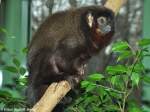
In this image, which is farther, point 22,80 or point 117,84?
point 22,80

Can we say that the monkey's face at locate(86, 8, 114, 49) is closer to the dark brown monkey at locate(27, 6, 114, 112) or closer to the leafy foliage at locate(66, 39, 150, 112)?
the dark brown monkey at locate(27, 6, 114, 112)

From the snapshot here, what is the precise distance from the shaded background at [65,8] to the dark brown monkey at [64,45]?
1075 millimetres

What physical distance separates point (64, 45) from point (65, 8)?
1.30m

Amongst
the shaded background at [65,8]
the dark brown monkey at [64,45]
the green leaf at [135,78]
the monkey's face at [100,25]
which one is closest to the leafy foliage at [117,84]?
the green leaf at [135,78]

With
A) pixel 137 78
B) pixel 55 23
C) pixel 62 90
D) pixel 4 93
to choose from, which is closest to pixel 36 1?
pixel 55 23

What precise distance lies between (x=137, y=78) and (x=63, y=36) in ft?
3.24

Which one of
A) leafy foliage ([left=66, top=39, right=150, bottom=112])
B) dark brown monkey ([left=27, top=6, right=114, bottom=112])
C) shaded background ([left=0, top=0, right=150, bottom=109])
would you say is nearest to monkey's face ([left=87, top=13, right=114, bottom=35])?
dark brown monkey ([left=27, top=6, right=114, bottom=112])

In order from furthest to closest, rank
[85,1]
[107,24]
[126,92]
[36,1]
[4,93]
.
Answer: [36,1] < [85,1] < [107,24] < [4,93] < [126,92]

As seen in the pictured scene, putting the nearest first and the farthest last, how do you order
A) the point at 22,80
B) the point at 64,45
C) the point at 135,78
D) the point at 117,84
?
1. the point at 135,78
2. the point at 117,84
3. the point at 22,80
4. the point at 64,45

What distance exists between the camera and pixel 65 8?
3869 mm

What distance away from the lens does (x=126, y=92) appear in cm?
194

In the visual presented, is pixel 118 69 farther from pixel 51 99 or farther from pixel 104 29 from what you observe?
pixel 104 29

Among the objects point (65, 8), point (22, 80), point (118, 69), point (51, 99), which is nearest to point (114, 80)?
point (118, 69)

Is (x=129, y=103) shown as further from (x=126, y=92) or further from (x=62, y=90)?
(x=62, y=90)
